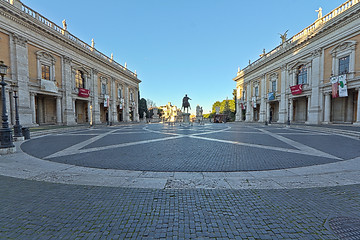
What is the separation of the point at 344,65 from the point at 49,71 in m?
40.2

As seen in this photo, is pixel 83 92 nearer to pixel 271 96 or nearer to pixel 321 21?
pixel 271 96

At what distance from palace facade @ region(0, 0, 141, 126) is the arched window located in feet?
114

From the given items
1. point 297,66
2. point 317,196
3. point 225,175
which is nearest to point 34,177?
point 225,175

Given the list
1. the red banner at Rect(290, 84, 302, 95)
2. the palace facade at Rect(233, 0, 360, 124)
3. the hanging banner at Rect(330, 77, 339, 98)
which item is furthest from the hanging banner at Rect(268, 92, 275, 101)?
the hanging banner at Rect(330, 77, 339, 98)

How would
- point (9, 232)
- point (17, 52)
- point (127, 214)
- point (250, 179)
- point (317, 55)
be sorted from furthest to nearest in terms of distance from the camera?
point (317, 55), point (17, 52), point (250, 179), point (127, 214), point (9, 232)

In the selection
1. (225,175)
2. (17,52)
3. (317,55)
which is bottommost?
(225,175)

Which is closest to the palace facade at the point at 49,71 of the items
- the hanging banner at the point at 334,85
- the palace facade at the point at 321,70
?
the palace facade at the point at 321,70

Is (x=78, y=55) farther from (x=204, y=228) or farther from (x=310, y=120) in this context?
(x=310, y=120)

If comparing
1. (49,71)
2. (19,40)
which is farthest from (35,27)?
(49,71)

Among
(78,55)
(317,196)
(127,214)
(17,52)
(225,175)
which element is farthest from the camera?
(78,55)

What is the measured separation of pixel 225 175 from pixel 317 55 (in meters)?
28.7

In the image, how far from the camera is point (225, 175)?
14.1 ft

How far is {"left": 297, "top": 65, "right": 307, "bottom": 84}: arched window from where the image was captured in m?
25.5

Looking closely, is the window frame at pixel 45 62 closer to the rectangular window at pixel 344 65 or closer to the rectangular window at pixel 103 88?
the rectangular window at pixel 103 88
